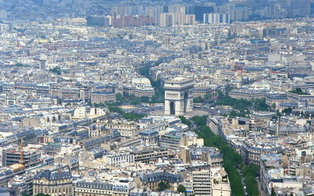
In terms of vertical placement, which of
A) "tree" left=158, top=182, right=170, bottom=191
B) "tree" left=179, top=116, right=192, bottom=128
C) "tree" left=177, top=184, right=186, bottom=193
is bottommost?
"tree" left=179, top=116, right=192, bottom=128

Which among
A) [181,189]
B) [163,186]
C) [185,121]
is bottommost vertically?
[185,121]

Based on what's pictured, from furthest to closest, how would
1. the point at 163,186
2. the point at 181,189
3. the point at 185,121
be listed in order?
the point at 185,121
the point at 163,186
the point at 181,189

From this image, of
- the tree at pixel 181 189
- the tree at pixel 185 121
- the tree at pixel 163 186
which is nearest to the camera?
the tree at pixel 181 189

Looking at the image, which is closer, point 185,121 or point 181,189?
point 181,189

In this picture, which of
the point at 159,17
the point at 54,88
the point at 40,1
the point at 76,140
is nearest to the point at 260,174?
the point at 76,140

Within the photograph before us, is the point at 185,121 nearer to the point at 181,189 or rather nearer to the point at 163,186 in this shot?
the point at 163,186

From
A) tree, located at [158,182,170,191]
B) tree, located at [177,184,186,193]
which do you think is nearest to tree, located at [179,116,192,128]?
tree, located at [158,182,170,191]

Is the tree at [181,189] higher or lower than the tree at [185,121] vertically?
higher

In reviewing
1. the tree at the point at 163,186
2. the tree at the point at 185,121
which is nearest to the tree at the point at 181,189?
the tree at the point at 163,186

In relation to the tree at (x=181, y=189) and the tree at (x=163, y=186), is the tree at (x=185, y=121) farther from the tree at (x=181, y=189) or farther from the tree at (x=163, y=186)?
the tree at (x=181, y=189)

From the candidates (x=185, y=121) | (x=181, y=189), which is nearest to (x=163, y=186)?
(x=181, y=189)

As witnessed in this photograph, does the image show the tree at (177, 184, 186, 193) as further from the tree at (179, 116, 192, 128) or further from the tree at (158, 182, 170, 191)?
the tree at (179, 116, 192, 128)

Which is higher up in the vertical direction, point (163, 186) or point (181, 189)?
point (181, 189)
